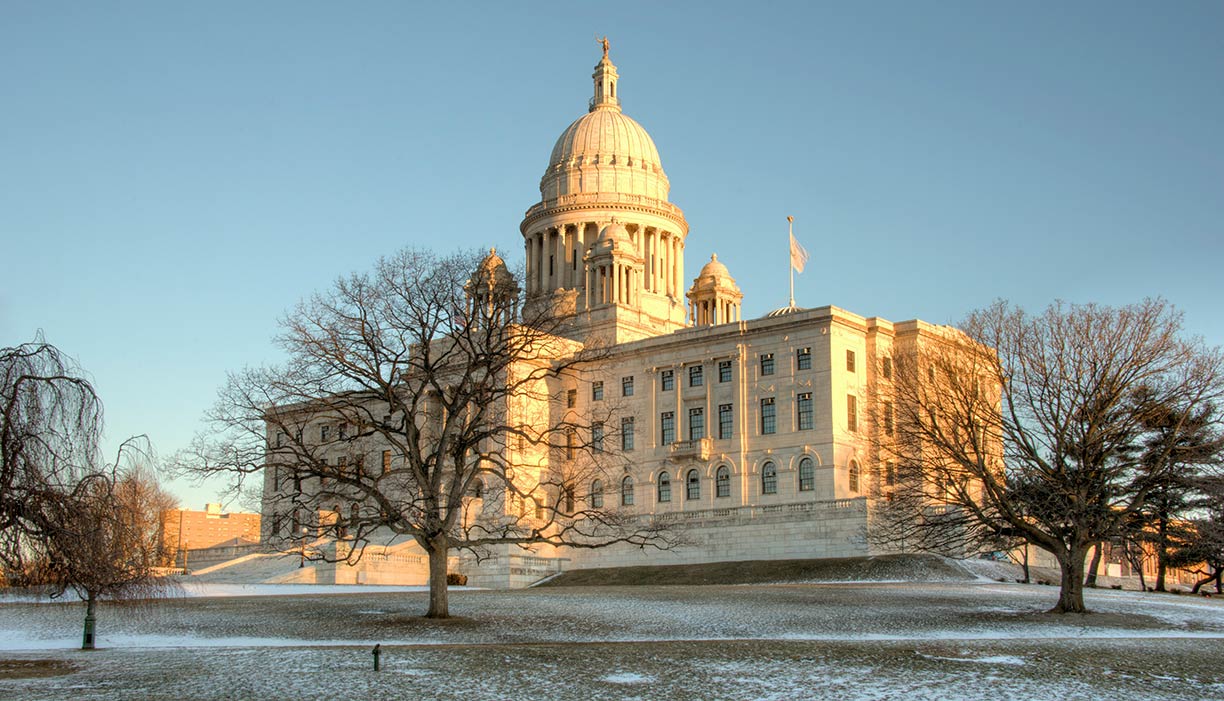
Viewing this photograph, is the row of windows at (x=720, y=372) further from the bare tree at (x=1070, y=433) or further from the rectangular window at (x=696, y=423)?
the bare tree at (x=1070, y=433)

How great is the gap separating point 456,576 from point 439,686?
48.0 metres

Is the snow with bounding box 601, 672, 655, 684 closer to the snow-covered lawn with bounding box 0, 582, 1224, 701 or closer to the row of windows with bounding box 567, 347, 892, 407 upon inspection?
the snow-covered lawn with bounding box 0, 582, 1224, 701

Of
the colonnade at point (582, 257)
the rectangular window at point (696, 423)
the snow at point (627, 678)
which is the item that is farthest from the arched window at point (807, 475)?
the snow at point (627, 678)

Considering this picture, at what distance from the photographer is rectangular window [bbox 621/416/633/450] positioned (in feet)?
304

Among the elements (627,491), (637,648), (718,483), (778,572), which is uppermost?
(718,483)

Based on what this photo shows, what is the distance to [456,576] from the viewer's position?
74.4 m

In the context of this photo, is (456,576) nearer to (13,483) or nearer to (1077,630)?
(1077,630)

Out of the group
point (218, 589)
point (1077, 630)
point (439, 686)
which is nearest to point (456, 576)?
point (218, 589)

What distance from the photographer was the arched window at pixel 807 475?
83.4 m

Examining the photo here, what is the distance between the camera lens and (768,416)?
8650 cm

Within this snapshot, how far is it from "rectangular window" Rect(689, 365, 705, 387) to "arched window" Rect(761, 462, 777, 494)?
24.6ft

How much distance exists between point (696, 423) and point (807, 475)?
9342 millimetres

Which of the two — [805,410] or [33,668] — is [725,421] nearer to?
[805,410]

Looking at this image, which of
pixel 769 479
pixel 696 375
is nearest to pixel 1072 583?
pixel 769 479
